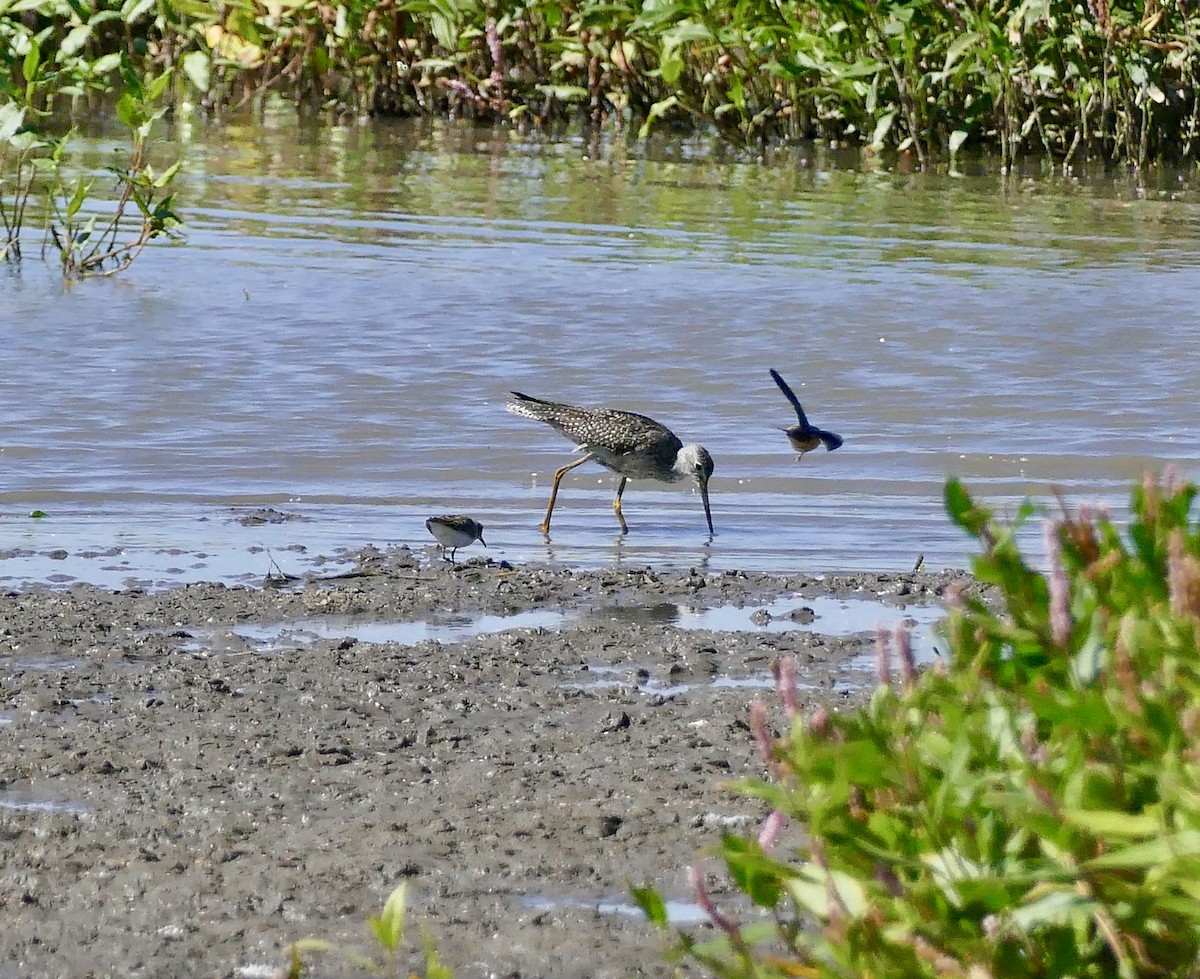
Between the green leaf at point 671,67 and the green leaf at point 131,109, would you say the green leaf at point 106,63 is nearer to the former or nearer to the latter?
the green leaf at point 131,109

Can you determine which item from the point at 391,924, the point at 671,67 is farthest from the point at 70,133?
the point at 391,924

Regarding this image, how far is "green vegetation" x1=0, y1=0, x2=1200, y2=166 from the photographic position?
59.2ft

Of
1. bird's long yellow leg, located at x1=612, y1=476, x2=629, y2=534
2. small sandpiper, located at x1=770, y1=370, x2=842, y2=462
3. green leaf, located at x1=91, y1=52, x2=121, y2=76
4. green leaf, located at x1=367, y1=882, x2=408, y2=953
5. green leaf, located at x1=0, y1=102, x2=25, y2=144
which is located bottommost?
bird's long yellow leg, located at x1=612, y1=476, x2=629, y2=534

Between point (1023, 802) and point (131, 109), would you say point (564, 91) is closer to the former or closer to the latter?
point (131, 109)

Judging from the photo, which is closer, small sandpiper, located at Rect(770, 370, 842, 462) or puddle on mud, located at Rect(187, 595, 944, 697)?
puddle on mud, located at Rect(187, 595, 944, 697)

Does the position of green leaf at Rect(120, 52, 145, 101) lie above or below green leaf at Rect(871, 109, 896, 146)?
above

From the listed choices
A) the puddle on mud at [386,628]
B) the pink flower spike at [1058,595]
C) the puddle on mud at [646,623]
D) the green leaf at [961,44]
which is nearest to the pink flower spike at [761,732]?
the pink flower spike at [1058,595]

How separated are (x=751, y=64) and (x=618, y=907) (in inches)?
683

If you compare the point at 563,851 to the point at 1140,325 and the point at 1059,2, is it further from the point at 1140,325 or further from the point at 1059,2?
the point at 1059,2

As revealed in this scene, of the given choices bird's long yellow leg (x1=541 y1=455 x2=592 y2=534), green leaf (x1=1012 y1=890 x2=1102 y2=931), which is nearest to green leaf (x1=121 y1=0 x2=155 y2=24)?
bird's long yellow leg (x1=541 y1=455 x2=592 y2=534)

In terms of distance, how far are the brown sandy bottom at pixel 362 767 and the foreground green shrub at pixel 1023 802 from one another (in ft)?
3.91

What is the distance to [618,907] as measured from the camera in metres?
3.50

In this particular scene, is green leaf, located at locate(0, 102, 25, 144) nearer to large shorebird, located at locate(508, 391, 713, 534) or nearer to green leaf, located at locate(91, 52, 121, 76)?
green leaf, located at locate(91, 52, 121, 76)

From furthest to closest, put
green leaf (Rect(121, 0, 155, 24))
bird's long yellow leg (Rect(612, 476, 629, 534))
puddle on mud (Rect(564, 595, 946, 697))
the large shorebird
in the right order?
green leaf (Rect(121, 0, 155, 24)), the large shorebird, bird's long yellow leg (Rect(612, 476, 629, 534)), puddle on mud (Rect(564, 595, 946, 697))
